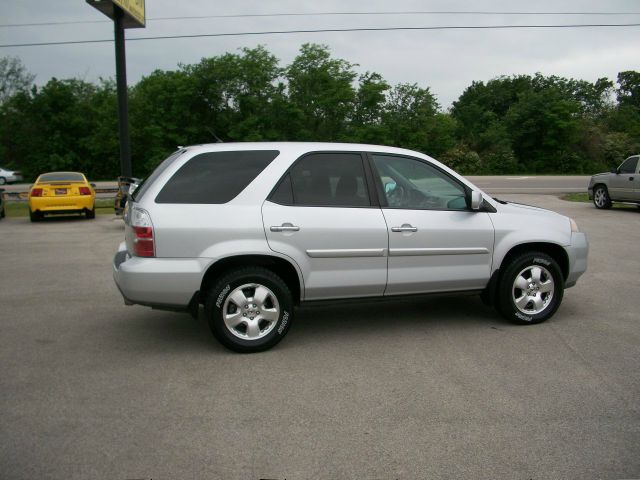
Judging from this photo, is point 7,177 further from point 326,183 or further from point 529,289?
point 529,289

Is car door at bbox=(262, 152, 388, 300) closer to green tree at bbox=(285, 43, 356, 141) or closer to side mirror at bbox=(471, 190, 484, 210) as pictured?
side mirror at bbox=(471, 190, 484, 210)

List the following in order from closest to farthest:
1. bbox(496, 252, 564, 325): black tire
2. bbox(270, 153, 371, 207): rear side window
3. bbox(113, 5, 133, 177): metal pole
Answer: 1. bbox(270, 153, 371, 207): rear side window
2. bbox(496, 252, 564, 325): black tire
3. bbox(113, 5, 133, 177): metal pole

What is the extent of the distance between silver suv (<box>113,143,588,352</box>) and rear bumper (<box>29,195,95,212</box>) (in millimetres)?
11602

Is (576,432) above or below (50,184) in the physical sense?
below

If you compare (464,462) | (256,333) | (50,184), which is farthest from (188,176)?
(50,184)

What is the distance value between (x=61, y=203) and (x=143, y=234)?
12473 millimetres

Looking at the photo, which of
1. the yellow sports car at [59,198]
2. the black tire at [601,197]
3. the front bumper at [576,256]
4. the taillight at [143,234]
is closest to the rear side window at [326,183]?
the taillight at [143,234]

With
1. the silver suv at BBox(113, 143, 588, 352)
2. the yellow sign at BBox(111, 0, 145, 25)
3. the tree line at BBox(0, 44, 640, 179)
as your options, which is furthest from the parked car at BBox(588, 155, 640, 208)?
the tree line at BBox(0, 44, 640, 179)

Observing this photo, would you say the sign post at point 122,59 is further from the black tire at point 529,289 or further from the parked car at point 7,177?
the parked car at point 7,177

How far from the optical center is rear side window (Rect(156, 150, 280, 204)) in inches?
201

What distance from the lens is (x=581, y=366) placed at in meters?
4.79

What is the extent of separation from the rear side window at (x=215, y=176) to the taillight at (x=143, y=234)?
184 millimetres

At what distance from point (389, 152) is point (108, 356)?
10.3ft

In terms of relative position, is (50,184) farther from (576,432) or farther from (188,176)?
(576,432)
